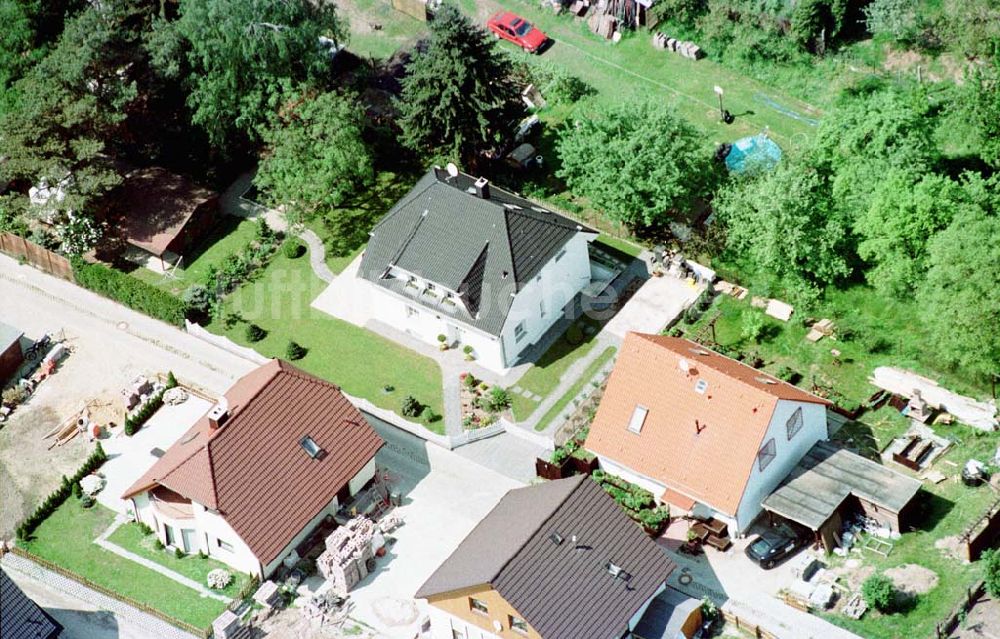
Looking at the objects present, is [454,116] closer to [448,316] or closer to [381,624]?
[448,316]

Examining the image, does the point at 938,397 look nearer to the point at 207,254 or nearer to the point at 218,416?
the point at 218,416

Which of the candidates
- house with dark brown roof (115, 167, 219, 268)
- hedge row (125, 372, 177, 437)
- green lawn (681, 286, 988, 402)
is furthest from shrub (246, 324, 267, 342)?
green lawn (681, 286, 988, 402)

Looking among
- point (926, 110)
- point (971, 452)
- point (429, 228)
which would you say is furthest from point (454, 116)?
point (971, 452)

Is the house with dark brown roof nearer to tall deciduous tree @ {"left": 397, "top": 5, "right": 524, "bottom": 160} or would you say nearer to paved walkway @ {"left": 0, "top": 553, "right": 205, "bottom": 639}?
tall deciduous tree @ {"left": 397, "top": 5, "right": 524, "bottom": 160}

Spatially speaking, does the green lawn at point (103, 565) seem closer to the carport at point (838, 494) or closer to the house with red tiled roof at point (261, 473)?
the house with red tiled roof at point (261, 473)

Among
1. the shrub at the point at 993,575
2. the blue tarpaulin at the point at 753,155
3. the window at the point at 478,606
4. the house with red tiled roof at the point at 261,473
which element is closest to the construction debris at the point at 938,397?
the shrub at the point at 993,575

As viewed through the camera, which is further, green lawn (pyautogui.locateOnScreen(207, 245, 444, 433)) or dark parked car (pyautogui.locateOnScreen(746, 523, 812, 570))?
green lawn (pyautogui.locateOnScreen(207, 245, 444, 433))
